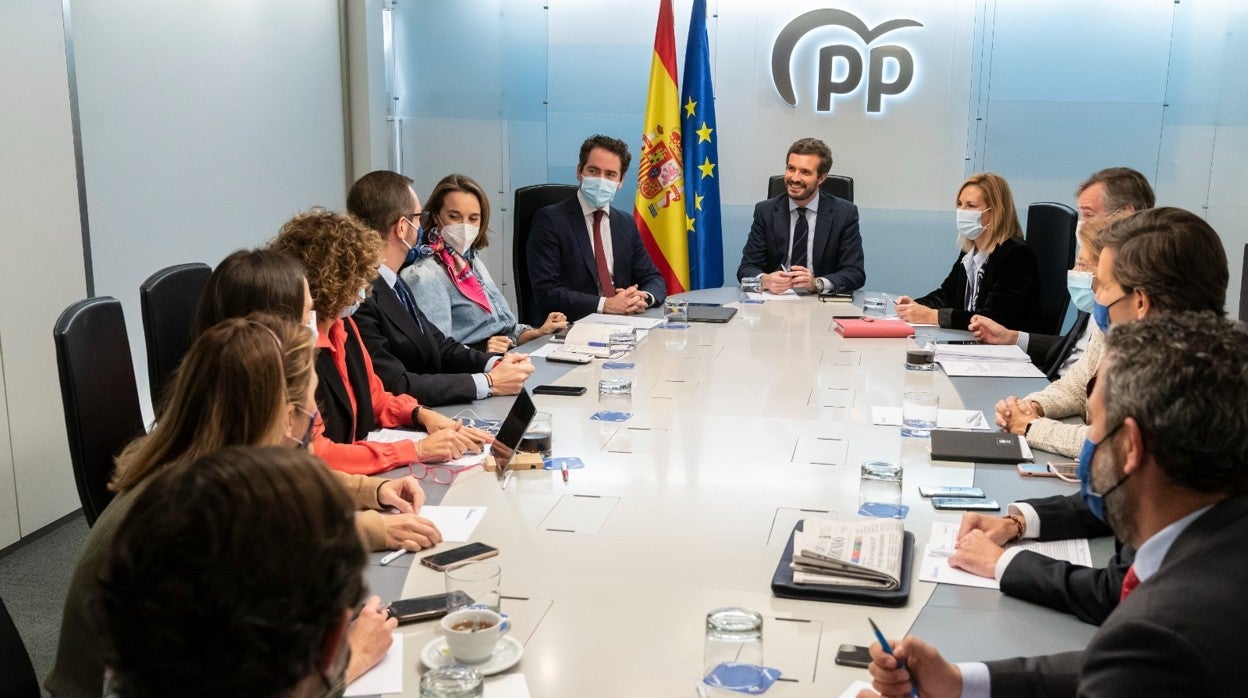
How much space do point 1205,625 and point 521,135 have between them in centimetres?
628

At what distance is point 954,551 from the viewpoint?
2.09 m

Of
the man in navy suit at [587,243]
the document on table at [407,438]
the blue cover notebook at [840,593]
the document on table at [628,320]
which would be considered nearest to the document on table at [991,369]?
the document on table at [628,320]

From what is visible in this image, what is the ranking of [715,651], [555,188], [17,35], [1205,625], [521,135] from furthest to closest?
[521,135] → [555,188] → [17,35] → [715,651] → [1205,625]

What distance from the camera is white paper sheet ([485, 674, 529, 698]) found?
1571 millimetres

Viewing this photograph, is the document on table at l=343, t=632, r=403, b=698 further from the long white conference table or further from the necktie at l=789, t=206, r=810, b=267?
the necktie at l=789, t=206, r=810, b=267

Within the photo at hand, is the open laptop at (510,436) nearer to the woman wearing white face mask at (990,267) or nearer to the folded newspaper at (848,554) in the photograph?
the folded newspaper at (848,554)

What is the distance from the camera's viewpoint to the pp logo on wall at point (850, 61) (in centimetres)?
668

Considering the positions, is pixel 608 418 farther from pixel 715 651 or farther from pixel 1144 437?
pixel 1144 437

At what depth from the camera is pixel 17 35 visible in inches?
150

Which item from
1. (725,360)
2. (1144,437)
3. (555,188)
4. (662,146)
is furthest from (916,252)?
(1144,437)

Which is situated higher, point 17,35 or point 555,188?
point 17,35

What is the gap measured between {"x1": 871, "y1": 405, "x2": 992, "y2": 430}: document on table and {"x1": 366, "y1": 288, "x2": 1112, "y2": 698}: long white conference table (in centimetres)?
5

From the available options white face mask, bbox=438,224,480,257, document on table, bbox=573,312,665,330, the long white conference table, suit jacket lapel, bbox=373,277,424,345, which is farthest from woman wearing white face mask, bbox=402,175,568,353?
the long white conference table

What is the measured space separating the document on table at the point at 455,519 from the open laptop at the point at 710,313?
2.44 m
